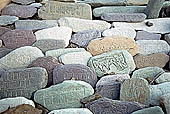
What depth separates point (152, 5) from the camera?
225 centimetres

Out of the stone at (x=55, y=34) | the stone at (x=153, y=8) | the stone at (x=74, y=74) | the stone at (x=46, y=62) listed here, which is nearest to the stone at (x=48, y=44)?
the stone at (x=55, y=34)

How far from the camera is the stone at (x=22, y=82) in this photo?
1.56 metres

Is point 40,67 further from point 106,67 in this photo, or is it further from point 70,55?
point 106,67

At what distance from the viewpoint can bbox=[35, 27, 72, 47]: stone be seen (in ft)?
6.55

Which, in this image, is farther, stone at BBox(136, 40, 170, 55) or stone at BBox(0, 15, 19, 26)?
stone at BBox(0, 15, 19, 26)

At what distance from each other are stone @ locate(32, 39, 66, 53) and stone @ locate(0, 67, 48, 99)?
29cm

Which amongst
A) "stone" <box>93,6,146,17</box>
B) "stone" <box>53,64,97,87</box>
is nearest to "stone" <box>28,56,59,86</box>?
"stone" <box>53,64,97,87</box>

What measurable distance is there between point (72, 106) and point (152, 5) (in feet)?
3.58

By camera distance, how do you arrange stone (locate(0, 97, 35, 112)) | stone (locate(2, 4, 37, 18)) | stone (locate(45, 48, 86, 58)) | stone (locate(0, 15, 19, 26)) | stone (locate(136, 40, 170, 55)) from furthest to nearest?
stone (locate(2, 4, 37, 18)) → stone (locate(0, 15, 19, 26)) → stone (locate(136, 40, 170, 55)) → stone (locate(45, 48, 86, 58)) → stone (locate(0, 97, 35, 112))

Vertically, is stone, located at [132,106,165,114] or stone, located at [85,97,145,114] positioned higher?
stone, located at [132,106,165,114]

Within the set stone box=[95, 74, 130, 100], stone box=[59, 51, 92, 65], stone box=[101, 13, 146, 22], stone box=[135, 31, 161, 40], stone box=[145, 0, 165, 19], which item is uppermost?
stone box=[145, 0, 165, 19]

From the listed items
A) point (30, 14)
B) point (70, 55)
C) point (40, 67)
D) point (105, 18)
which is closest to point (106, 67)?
point (70, 55)

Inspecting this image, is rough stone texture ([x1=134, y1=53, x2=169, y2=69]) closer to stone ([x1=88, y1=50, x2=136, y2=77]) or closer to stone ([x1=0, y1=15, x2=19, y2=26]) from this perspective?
stone ([x1=88, y1=50, x2=136, y2=77])

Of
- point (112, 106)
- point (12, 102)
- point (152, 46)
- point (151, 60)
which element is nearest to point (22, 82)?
point (12, 102)
